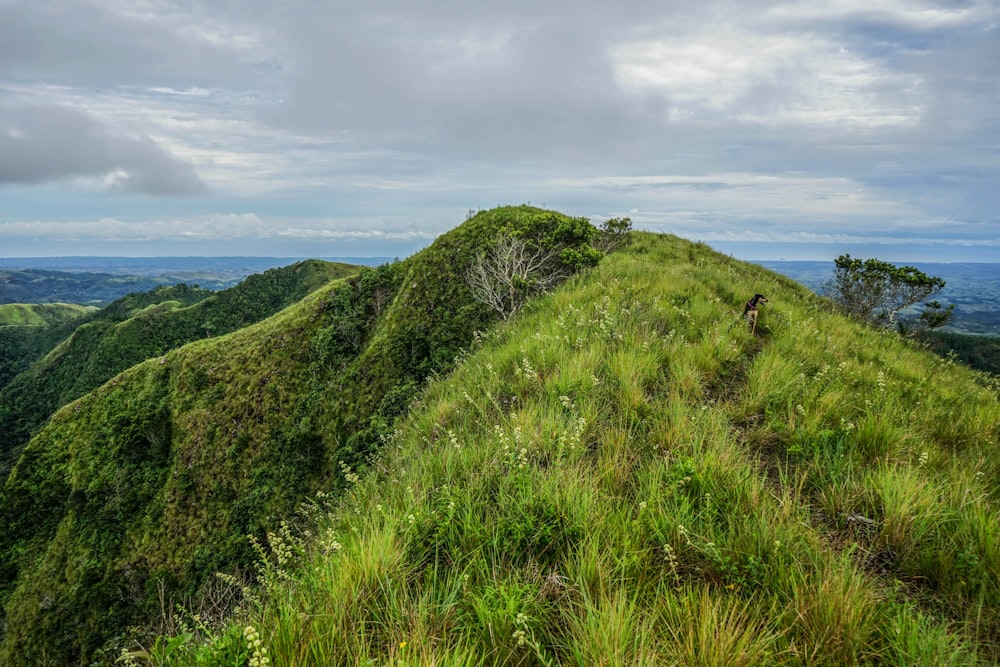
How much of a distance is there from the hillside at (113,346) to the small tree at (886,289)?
106887 millimetres

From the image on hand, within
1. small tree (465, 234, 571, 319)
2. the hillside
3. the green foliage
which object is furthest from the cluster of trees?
the hillside

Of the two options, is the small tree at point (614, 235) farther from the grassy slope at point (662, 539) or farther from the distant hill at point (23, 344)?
the distant hill at point (23, 344)

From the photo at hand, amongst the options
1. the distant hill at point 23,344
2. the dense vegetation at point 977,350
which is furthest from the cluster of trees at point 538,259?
the distant hill at point 23,344

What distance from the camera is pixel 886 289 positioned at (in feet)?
78.4

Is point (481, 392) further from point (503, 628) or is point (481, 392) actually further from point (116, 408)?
point (116, 408)

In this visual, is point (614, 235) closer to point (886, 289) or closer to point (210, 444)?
point (886, 289)

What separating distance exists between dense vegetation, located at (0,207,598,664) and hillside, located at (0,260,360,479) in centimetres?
5002

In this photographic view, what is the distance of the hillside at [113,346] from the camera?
77750 millimetres

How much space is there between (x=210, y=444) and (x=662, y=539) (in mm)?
35267

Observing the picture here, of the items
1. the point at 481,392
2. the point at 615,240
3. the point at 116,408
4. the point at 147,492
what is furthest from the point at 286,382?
the point at 481,392

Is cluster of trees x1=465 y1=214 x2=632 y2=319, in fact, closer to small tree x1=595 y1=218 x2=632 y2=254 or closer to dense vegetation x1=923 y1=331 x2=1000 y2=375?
small tree x1=595 y1=218 x2=632 y2=254

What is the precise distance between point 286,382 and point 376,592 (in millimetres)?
31193

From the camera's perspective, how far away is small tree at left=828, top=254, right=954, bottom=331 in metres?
22.9

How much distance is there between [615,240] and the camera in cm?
2256
